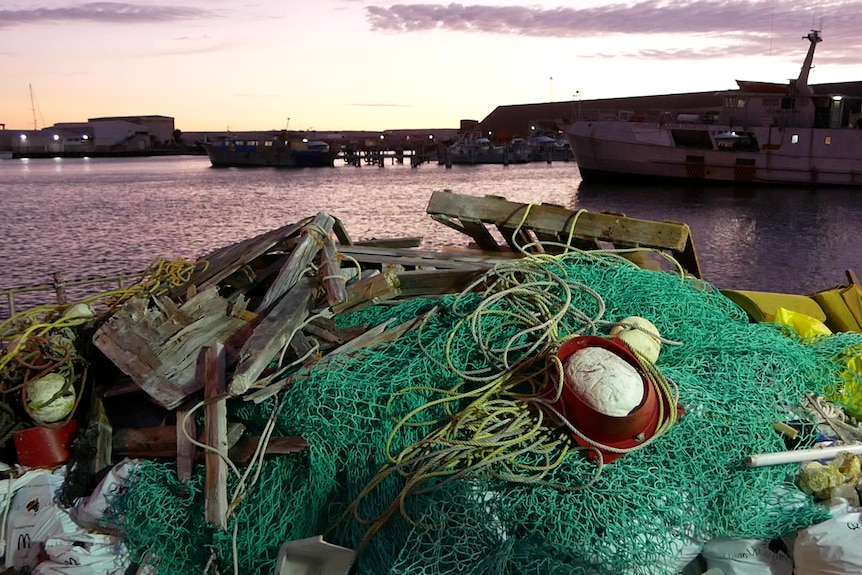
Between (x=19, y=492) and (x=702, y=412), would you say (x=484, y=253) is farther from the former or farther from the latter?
(x=19, y=492)

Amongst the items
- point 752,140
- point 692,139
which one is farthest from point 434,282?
point 692,139

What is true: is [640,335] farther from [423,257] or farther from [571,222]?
[423,257]

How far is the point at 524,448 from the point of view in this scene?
3.41 m

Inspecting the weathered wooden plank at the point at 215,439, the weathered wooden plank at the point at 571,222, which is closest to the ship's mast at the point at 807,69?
the weathered wooden plank at the point at 571,222

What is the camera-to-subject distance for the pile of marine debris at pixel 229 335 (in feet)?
13.4

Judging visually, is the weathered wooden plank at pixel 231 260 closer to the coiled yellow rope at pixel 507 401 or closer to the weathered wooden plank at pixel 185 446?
the weathered wooden plank at pixel 185 446

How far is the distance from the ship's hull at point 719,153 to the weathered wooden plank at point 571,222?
147 feet

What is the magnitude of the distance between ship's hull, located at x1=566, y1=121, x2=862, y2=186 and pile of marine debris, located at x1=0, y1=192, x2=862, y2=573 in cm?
4513

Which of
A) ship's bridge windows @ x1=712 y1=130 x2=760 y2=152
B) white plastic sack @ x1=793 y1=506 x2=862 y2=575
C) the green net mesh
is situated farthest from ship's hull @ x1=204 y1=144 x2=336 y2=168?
white plastic sack @ x1=793 y1=506 x2=862 y2=575

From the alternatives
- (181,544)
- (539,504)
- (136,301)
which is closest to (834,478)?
(539,504)

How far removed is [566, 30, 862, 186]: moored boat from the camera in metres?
44.7

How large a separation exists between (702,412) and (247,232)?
33.0 m

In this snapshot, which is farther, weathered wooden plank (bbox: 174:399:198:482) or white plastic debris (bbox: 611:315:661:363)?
weathered wooden plank (bbox: 174:399:198:482)

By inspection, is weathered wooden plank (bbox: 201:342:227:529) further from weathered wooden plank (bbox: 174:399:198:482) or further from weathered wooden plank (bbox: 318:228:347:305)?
weathered wooden plank (bbox: 318:228:347:305)
